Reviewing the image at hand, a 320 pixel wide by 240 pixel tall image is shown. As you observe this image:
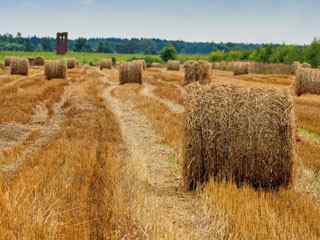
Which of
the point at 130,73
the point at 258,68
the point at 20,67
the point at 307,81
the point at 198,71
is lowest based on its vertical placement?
the point at 258,68

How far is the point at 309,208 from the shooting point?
353 inches

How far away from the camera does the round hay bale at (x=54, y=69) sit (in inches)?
1606

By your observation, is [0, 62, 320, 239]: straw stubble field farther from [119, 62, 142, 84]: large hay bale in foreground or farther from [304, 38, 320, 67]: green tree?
[304, 38, 320, 67]: green tree

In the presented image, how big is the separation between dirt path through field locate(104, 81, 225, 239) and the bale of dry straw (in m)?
20.4

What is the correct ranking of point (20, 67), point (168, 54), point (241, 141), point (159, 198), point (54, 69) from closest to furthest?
point (159, 198), point (241, 141), point (54, 69), point (20, 67), point (168, 54)

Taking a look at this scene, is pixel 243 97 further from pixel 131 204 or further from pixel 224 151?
pixel 131 204

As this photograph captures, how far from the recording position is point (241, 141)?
1062cm

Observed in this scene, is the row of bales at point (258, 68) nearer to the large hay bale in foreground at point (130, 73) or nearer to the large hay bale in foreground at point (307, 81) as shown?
the large hay bale in foreground at point (130, 73)

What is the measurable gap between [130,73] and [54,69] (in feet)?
17.8

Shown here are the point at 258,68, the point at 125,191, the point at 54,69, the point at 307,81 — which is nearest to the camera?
the point at 125,191

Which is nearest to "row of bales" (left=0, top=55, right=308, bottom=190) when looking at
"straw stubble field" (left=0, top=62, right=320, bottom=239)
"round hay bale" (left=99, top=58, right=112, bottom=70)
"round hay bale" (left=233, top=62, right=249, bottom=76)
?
"straw stubble field" (left=0, top=62, right=320, bottom=239)

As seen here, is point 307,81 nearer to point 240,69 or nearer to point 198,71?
point 198,71

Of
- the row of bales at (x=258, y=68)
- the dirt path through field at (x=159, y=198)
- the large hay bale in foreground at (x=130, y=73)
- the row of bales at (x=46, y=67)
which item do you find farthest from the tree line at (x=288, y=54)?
the dirt path through field at (x=159, y=198)

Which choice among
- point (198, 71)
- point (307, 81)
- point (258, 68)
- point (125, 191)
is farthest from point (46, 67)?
point (258, 68)
